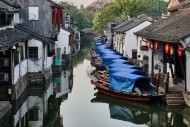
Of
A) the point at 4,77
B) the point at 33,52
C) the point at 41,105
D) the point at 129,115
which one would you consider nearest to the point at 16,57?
the point at 4,77

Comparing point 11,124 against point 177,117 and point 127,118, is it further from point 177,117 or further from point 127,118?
point 177,117

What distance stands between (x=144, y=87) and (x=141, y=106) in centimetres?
245

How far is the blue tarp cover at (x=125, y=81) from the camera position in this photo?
27.1 metres

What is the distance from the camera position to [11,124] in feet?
69.7

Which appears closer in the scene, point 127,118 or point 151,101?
point 127,118

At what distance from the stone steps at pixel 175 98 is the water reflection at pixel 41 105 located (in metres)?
7.59

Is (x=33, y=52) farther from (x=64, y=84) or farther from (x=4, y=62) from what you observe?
(x=4, y=62)

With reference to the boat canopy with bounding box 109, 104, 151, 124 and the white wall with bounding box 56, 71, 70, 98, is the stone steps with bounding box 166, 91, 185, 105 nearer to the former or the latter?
the boat canopy with bounding box 109, 104, 151, 124

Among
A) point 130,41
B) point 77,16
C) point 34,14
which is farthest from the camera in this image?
point 77,16

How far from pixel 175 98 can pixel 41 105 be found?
9.73 metres

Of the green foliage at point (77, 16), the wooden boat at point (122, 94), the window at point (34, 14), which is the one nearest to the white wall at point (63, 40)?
the window at point (34, 14)

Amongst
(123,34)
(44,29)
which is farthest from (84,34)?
(44,29)

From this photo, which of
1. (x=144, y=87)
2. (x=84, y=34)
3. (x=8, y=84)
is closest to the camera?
(x=8, y=84)

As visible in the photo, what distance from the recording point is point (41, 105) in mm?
27156
